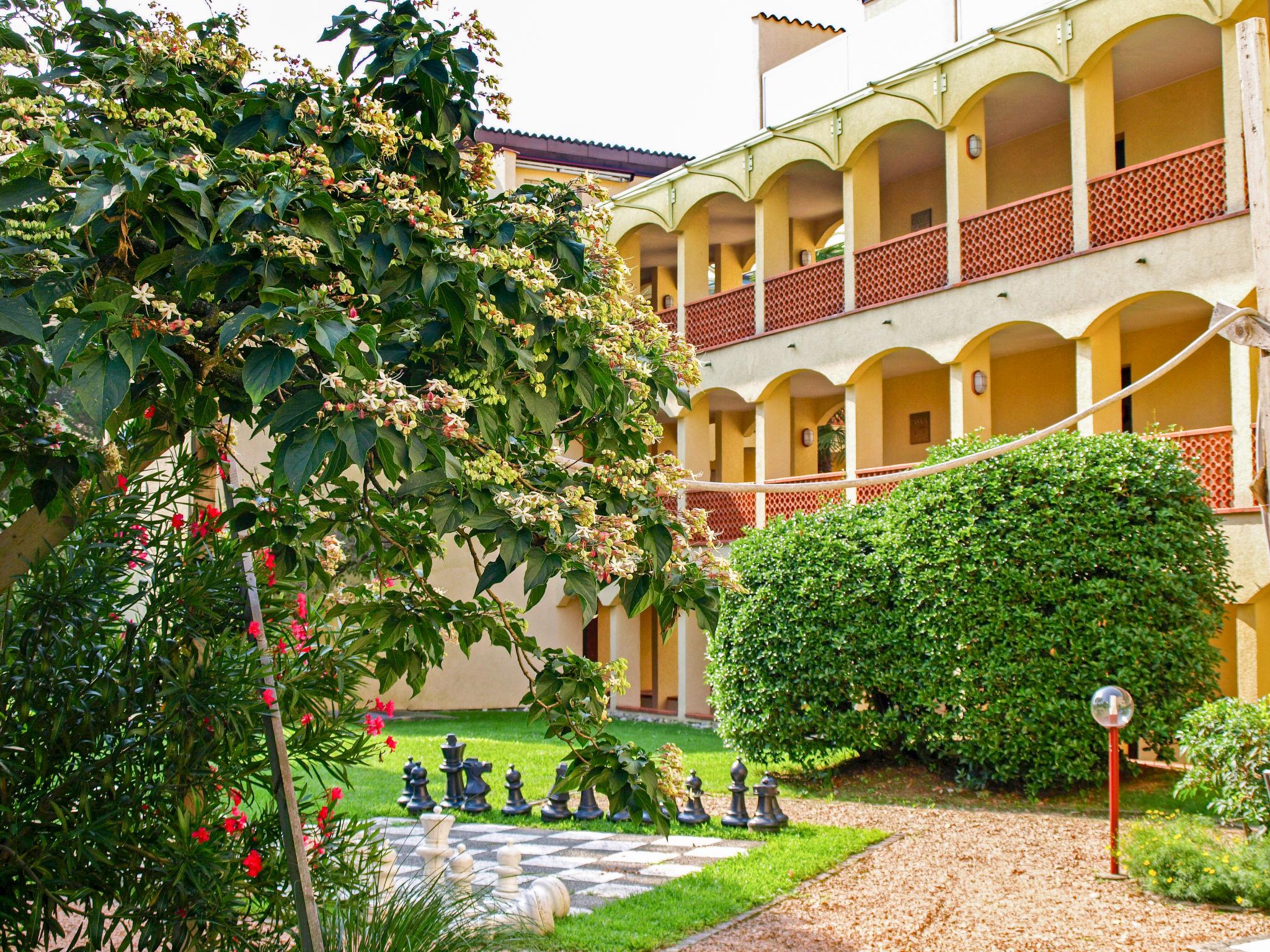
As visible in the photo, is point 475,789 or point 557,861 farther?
point 475,789

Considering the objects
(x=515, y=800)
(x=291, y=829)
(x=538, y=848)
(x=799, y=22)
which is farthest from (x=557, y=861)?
(x=799, y=22)

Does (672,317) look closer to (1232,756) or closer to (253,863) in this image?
(1232,756)

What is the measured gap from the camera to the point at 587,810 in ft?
37.9

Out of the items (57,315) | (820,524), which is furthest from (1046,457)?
(57,315)

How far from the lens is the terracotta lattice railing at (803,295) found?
19.1 m

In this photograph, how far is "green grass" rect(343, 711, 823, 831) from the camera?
13.3 meters

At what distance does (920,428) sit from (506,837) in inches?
483

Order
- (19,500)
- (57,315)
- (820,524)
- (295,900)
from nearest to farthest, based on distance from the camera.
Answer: (57,315)
(295,900)
(19,500)
(820,524)

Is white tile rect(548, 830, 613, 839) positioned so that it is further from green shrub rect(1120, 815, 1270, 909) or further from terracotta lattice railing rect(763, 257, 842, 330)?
terracotta lattice railing rect(763, 257, 842, 330)

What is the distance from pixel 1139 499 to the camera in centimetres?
1188

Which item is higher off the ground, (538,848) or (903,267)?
(903,267)

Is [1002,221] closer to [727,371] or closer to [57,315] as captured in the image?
[727,371]

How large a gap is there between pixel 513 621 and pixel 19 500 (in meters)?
1.95

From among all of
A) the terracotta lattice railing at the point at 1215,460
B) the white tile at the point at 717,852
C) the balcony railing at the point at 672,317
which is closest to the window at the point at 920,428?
the balcony railing at the point at 672,317
